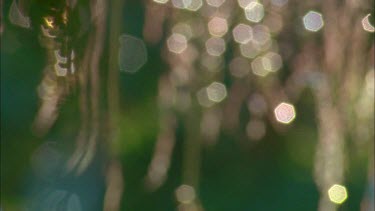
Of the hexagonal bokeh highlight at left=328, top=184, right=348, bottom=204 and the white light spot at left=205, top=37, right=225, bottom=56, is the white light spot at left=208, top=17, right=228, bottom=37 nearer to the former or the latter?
the white light spot at left=205, top=37, right=225, bottom=56

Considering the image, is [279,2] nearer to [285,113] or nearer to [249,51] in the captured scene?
[249,51]

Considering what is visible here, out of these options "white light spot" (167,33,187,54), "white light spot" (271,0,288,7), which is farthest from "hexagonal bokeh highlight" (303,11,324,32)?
"white light spot" (167,33,187,54)

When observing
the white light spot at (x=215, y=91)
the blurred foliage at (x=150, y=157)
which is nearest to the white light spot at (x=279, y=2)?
the white light spot at (x=215, y=91)

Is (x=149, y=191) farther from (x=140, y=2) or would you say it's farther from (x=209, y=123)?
(x=140, y=2)

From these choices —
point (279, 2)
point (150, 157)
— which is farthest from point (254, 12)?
point (150, 157)

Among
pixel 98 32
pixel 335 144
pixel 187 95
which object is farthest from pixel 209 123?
pixel 98 32
